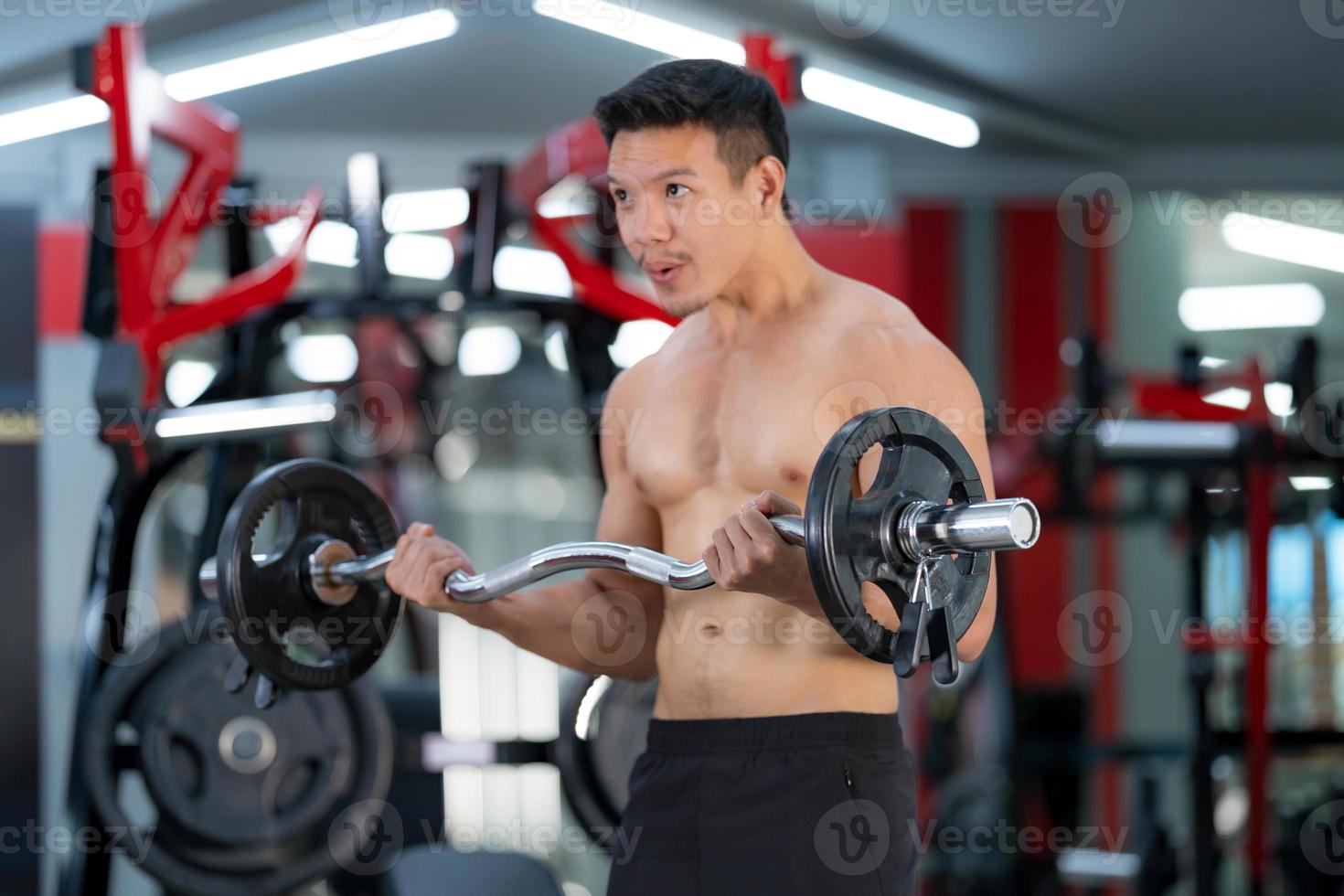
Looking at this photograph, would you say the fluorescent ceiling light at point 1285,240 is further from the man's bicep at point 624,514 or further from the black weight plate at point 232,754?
the man's bicep at point 624,514

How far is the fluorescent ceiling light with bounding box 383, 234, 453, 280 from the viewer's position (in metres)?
6.55

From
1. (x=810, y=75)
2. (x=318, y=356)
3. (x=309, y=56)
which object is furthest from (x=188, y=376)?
(x=810, y=75)

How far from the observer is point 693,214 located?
171 centimetres

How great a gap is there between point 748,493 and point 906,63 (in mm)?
4141

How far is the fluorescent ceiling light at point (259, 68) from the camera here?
4996mm

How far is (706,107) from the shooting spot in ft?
5.65

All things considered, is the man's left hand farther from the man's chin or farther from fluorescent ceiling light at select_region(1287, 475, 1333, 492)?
fluorescent ceiling light at select_region(1287, 475, 1333, 492)

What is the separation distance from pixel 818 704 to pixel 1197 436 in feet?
7.90

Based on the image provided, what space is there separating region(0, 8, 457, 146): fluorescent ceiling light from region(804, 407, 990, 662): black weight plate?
3.75 m

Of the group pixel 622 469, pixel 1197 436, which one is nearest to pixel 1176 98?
pixel 1197 436

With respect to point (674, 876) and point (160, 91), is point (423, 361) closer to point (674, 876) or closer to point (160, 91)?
point (160, 91)

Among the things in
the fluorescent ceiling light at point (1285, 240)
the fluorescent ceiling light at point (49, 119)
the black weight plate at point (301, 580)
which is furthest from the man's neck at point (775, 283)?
the fluorescent ceiling light at point (1285, 240)

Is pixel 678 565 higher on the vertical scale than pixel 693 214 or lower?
lower

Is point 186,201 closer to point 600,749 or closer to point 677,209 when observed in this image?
point 600,749
